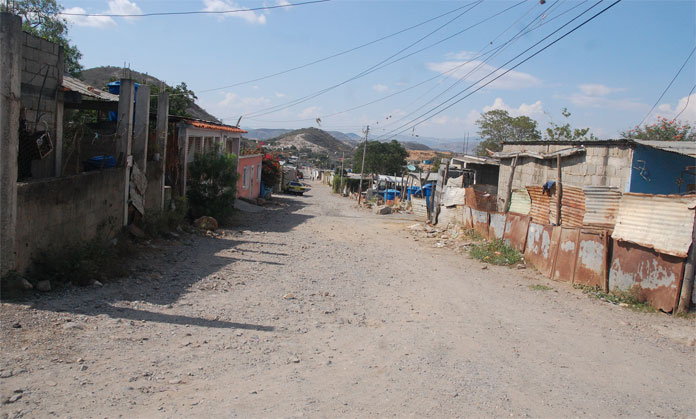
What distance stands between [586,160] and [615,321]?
5.68 m

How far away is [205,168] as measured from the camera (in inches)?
655

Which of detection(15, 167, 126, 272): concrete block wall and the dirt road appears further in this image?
detection(15, 167, 126, 272): concrete block wall

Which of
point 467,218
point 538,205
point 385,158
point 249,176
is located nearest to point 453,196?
point 467,218

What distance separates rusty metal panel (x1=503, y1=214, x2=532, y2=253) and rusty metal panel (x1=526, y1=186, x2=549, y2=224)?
27cm

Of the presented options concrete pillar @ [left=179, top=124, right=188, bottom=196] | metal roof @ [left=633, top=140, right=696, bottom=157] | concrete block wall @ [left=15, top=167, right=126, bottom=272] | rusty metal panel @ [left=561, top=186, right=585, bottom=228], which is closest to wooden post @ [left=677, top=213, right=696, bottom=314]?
rusty metal panel @ [left=561, top=186, right=585, bottom=228]

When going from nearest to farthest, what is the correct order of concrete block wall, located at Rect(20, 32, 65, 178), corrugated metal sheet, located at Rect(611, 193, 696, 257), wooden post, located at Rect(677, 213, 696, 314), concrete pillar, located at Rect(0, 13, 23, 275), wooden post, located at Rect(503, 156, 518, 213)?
concrete pillar, located at Rect(0, 13, 23, 275)
wooden post, located at Rect(677, 213, 696, 314)
corrugated metal sheet, located at Rect(611, 193, 696, 257)
concrete block wall, located at Rect(20, 32, 65, 178)
wooden post, located at Rect(503, 156, 518, 213)

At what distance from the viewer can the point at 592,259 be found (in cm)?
998

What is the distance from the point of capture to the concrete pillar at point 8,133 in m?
6.44

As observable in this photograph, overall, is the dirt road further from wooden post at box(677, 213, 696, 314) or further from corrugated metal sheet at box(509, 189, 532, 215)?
corrugated metal sheet at box(509, 189, 532, 215)

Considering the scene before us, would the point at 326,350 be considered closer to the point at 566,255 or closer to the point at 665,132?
the point at 566,255

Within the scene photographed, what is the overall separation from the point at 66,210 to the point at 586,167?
11571mm

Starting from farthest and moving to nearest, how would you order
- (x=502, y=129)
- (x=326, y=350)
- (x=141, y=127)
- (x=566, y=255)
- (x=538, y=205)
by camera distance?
(x=502, y=129)
(x=538, y=205)
(x=141, y=127)
(x=566, y=255)
(x=326, y=350)

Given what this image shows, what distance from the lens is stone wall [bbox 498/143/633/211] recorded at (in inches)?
461

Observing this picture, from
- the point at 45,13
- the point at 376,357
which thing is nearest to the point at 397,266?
the point at 376,357
